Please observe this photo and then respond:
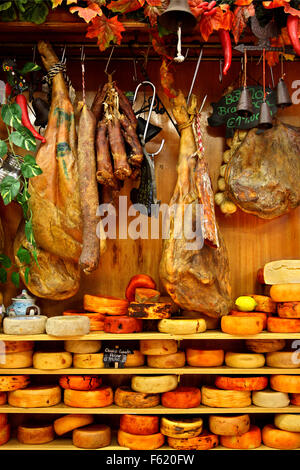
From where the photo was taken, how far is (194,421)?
2844 millimetres

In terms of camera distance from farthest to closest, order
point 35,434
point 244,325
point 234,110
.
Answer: point 234,110, point 35,434, point 244,325

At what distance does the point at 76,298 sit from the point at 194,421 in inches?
45.2

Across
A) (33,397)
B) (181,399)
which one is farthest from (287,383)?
(33,397)

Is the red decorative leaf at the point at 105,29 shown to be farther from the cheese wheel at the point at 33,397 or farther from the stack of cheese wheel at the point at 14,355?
the cheese wheel at the point at 33,397

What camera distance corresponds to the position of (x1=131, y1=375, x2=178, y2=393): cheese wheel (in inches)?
111

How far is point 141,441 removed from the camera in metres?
2.79

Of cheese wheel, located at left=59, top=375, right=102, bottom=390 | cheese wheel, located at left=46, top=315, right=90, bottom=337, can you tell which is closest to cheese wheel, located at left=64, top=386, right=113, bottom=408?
cheese wheel, located at left=59, top=375, right=102, bottom=390

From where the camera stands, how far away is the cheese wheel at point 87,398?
280cm

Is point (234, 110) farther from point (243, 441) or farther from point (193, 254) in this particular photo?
point (243, 441)

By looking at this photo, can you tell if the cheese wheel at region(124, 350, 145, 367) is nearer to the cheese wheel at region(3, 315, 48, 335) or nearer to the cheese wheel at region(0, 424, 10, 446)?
the cheese wheel at region(3, 315, 48, 335)

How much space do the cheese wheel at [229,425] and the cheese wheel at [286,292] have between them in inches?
30.3

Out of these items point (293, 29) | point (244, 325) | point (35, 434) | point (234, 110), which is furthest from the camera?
point (234, 110)

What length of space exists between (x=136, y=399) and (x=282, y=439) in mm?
925

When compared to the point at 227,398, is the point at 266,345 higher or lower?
higher
